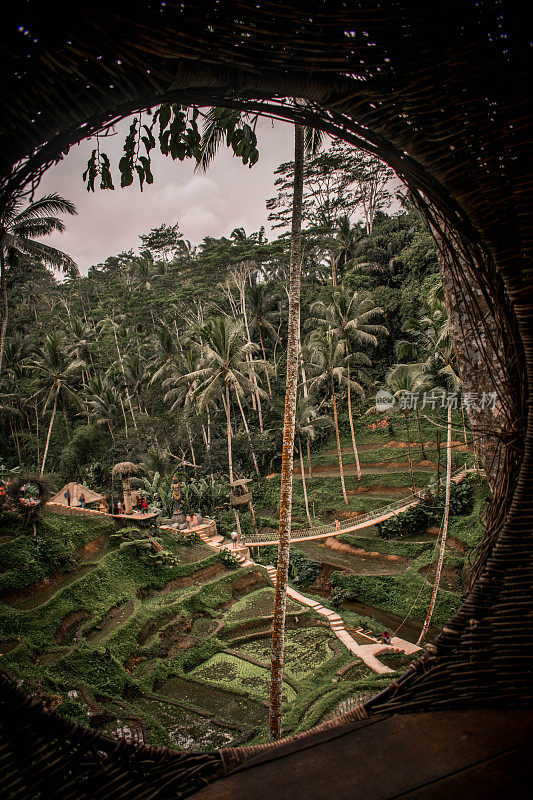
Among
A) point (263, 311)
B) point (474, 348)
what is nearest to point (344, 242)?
point (263, 311)

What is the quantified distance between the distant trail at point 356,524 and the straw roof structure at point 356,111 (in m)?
15.3

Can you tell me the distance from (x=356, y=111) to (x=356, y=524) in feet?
53.9

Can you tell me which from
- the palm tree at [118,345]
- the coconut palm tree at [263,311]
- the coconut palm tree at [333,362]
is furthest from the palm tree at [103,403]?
the coconut palm tree at [333,362]

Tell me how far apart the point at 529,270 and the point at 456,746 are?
101 centimetres

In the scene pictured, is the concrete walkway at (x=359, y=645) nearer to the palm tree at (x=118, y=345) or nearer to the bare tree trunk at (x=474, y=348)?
the bare tree trunk at (x=474, y=348)

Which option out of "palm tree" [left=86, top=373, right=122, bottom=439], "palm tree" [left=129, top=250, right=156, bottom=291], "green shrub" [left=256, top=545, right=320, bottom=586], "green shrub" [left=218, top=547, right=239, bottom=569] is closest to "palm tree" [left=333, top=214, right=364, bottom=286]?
"palm tree" [left=129, top=250, right=156, bottom=291]

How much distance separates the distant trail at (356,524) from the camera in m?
15.6

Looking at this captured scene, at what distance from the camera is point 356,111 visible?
3.40 ft

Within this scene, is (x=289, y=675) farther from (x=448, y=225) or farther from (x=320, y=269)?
(x=320, y=269)

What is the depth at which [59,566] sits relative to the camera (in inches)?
403

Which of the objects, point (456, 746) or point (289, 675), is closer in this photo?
point (456, 746)

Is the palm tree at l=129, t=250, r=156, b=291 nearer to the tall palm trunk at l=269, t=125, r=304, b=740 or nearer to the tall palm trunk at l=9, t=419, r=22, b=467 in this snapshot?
the tall palm trunk at l=9, t=419, r=22, b=467

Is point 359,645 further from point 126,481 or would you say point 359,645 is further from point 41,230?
point 41,230

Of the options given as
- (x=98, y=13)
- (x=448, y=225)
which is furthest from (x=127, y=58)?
(x=448, y=225)
